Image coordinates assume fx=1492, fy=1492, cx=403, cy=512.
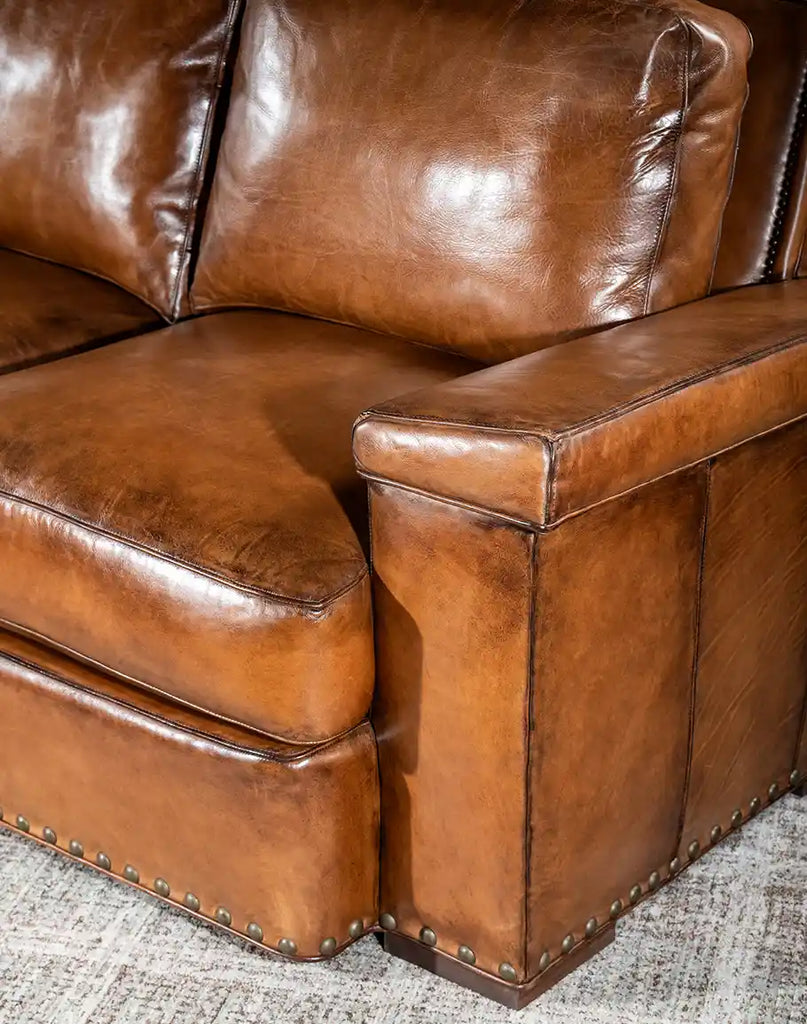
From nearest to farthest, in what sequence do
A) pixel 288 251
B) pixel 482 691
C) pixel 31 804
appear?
pixel 482 691 < pixel 31 804 < pixel 288 251

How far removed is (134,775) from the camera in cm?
151

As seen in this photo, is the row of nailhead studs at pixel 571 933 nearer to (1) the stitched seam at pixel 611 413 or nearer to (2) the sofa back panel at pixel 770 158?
(1) the stitched seam at pixel 611 413

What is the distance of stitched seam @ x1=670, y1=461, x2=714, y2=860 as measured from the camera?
1.47 metres

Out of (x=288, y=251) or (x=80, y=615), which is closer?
(x=80, y=615)

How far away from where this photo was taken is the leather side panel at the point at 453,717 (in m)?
1.32

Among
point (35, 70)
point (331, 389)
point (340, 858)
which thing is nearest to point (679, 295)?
point (331, 389)

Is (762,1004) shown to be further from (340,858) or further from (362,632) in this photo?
(362,632)

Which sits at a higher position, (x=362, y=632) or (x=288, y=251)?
(x=288, y=251)

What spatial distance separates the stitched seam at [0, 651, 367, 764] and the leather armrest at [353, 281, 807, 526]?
263 millimetres

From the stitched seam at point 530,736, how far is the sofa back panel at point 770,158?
2.00ft

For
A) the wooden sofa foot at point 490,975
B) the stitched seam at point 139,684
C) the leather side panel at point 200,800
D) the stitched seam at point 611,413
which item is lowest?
the wooden sofa foot at point 490,975

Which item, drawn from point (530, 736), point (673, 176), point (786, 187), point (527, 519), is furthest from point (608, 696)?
point (786, 187)

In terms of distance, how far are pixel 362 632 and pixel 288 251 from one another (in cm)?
66

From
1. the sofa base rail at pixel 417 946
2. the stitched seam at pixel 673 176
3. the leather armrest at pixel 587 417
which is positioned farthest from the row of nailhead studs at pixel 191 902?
the stitched seam at pixel 673 176
